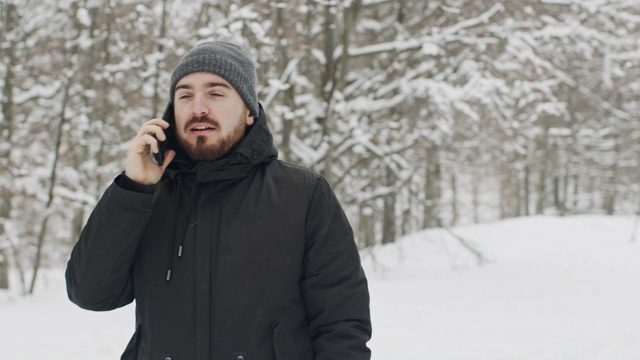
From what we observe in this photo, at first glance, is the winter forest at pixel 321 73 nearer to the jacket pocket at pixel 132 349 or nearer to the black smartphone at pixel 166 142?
the black smartphone at pixel 166 142

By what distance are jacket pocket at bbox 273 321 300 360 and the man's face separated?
0.60m

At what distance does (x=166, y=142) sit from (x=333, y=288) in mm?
750

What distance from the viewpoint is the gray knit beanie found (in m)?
2.11

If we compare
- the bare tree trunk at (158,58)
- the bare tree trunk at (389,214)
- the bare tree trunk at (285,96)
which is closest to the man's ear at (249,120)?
the bare tree trunk at (285,96)

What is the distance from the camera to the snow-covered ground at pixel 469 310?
6.26 metres

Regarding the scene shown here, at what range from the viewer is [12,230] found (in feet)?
33.5

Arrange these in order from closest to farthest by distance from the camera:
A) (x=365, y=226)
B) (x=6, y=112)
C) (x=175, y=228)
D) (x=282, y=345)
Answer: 1. (x=282, y=345)
2. (x=175, y=228)
3. (x=6, y=112)
4. (x=365, y=226)

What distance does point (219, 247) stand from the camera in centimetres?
200

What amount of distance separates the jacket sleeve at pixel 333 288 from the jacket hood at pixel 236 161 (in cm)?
23

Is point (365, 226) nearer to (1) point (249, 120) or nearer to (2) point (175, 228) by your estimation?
(1) point (249, 120)

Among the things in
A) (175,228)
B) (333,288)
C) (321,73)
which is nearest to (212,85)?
(175,228)

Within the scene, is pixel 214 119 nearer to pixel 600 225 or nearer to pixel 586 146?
pixel 600 225

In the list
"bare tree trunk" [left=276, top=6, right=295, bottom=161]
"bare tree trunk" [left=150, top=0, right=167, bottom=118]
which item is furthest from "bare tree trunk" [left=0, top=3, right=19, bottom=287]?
"bare tree trunk" [left=276, top=6, right=295, bottom=161]

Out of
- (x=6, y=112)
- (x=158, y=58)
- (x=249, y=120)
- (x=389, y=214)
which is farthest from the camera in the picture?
(x=389, y=214)
